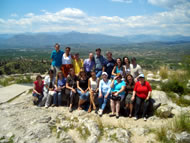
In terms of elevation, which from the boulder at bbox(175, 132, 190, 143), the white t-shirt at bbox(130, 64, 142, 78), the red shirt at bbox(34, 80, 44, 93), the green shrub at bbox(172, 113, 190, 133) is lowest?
the boulder at bbox(175, 132, 190, 143)

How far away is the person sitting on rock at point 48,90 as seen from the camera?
521 cm

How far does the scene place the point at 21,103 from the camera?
5328mm

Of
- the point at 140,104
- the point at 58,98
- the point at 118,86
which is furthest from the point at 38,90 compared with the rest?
the point at 140,104

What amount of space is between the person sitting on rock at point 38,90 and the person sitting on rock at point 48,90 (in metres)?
0.17

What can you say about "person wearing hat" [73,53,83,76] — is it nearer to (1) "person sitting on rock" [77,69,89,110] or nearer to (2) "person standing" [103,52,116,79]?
(1) "person sitting on rock" [77,69,89,110]

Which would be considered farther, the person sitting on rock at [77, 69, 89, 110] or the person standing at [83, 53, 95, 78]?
the person standing at [83, 53, 95, 78]

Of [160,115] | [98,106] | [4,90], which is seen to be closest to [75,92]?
[98,106]

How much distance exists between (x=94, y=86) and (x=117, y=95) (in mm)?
832

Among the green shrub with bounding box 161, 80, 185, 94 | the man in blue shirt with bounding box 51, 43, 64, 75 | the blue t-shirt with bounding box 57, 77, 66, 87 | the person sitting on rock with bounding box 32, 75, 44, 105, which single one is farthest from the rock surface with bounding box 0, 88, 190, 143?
the green shrub with bounding box 161, 80, 185, 94

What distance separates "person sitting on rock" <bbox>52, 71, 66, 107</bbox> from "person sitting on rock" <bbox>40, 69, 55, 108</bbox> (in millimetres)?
146

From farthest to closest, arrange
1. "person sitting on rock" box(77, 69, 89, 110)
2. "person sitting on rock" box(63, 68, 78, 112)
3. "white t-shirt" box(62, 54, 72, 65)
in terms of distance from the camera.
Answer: "white t-shirt" box(62, 54, 72, 65), "person sitting on rock" box(63, 68, 78, 112), "person sitting on rock" box(77, 69, 89, 110)

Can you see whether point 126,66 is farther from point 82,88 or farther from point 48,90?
point 48,90

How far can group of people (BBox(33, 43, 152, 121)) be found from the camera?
4.61 m

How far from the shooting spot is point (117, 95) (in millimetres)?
4680
